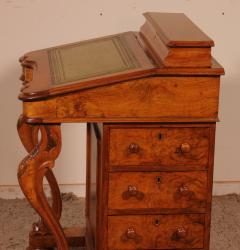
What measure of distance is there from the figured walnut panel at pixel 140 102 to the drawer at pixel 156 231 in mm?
361

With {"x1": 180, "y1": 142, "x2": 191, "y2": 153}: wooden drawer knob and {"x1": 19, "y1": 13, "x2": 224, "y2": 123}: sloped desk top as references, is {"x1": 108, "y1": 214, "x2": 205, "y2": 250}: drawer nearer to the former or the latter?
{"x1": 180, "y1": 142, "x2": 191, "y2": 153}: wooden drawer knob

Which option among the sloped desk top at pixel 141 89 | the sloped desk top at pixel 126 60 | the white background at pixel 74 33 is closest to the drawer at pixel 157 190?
the sloped desk top at pixel 141 89

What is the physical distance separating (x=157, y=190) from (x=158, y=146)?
6.1 inches

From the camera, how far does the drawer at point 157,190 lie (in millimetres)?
2277

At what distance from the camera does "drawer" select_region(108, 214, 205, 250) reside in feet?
7.59

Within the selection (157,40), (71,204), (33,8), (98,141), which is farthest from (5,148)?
(157,40)

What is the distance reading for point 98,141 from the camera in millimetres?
2383

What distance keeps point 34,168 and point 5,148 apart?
3.92 ft

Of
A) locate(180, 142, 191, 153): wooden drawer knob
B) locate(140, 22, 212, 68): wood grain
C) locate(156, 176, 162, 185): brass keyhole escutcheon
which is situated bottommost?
locate(156, 176, 162, 185): brass keyhole escutcheon

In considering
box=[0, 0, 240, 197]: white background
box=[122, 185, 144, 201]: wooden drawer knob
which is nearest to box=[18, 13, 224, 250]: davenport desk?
box=[122, 185, 144, 201]: wooden drawer knob

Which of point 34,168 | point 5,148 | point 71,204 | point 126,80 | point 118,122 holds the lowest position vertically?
point 71,204

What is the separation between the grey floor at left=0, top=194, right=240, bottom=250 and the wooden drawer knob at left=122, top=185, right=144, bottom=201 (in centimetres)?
81

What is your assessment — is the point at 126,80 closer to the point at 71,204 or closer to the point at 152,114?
the point at 152,114

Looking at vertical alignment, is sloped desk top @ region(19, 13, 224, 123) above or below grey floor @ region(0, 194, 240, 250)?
above
